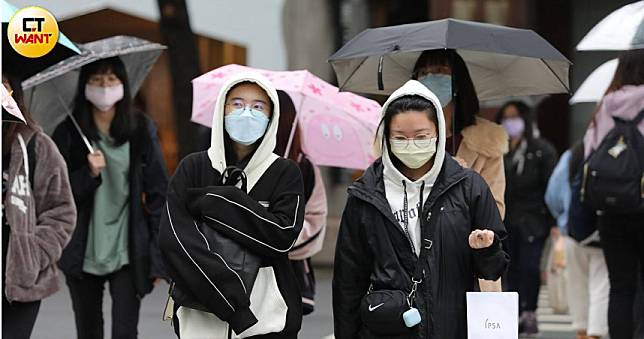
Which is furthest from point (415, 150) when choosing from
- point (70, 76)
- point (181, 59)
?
point (181, 59)

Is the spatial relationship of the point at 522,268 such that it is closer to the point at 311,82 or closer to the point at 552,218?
the point at 552,218

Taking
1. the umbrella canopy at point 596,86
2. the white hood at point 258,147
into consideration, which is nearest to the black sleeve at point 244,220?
the white hood at point 258,147

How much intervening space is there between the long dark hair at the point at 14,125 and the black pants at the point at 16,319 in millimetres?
704

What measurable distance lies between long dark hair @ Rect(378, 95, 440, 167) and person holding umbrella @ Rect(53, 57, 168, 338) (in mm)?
2539

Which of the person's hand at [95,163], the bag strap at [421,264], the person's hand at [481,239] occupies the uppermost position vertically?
the person's hand at [95,163]

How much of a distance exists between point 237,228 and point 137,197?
2.40 metres

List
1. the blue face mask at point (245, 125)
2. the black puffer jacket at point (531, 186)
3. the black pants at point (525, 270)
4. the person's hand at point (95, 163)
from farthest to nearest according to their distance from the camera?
the black puffer jacket at point (531, 186)
the black pants at point (525, 270)
the person's hand at point (95, 163)
the blue face mask at point (245, 125)

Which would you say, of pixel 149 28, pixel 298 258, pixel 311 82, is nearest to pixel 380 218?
pixel 298 258

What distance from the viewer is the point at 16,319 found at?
6203 mm

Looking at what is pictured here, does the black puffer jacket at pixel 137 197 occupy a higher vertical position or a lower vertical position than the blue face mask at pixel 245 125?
lower

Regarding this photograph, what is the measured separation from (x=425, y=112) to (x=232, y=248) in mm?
892

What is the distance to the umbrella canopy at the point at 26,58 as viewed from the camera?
269 inches

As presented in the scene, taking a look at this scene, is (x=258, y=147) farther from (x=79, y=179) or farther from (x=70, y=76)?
(x=70, y=76)

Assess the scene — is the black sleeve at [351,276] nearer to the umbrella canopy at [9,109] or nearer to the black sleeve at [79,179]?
the umbrella canopy at [9,109]
